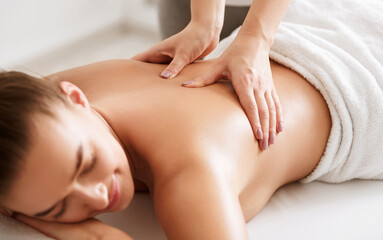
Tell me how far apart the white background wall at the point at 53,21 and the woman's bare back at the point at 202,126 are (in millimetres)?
1255

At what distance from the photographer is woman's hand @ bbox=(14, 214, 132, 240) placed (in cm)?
92

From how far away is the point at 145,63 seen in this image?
1.28 m

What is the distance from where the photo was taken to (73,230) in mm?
929

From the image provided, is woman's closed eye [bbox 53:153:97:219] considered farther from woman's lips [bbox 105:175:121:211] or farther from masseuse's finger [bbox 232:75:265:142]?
masseuse's finger [bbox 232:75:265:142]

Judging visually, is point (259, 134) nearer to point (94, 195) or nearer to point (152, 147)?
point (152, 147)

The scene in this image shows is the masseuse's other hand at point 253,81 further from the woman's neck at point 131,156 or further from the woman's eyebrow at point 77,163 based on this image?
the woman's eyebrow at point 77,163

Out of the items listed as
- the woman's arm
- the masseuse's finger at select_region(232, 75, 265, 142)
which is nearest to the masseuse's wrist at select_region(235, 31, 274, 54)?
the masseuse's finger at select_region(232, 75, 265, 142)

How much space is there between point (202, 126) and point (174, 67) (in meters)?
0.26

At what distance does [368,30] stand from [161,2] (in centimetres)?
90

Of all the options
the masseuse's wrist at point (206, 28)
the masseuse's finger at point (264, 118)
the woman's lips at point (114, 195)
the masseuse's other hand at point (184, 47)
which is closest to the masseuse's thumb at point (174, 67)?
the masseuse's other hand at point (184, 47)

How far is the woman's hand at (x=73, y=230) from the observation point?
3.03 feet


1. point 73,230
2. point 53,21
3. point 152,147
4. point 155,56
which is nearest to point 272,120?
point 152,147

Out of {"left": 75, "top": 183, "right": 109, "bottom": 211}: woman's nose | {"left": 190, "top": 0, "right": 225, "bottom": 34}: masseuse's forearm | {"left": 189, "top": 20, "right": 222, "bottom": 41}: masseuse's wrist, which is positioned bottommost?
{"left": 75, "top": 183, "right": 109, "bottom": 211}: woman's nose

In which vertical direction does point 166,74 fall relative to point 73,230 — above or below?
above
